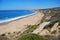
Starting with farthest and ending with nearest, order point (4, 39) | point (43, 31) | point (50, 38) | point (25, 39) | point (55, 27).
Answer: point (55, 27)
point (43, 31)
point (4, 39)
point (50, 38)
point (25, 39)

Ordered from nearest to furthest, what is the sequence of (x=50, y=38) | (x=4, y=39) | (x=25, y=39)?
1. (x=25, y=39)
2. (x=50, y=38)
3. (x=4, y=39)

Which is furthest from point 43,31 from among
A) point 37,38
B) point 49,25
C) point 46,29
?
point 37,38

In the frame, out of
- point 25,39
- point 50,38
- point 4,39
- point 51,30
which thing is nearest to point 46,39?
point 50,38

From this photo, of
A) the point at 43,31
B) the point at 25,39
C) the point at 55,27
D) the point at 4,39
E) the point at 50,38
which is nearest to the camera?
the point at 25,39

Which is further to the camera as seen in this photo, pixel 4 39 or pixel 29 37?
pixel 4 39

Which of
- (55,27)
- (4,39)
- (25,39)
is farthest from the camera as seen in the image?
(55,27)

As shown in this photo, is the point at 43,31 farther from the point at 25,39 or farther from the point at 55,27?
the point at 25,39

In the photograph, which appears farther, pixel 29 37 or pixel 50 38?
pixel 50 38

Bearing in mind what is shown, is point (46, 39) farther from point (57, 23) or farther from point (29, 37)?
point (57, 23)
